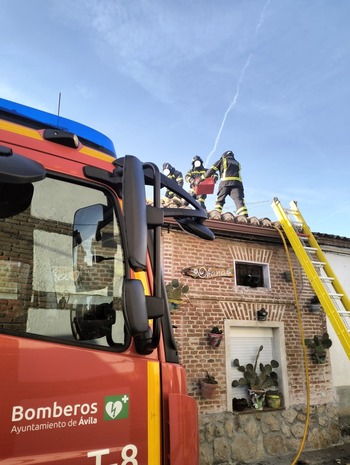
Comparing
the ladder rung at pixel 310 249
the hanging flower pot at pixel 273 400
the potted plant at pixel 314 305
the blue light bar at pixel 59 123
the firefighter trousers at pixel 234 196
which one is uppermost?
the firefighter trousers at pixel 234 196

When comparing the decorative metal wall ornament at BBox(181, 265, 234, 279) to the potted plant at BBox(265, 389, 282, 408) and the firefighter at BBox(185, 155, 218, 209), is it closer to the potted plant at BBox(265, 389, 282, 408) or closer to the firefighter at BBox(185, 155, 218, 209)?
the potted plant at BBox(265, 389, 282, 408)

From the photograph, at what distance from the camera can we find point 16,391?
1482 millimetres

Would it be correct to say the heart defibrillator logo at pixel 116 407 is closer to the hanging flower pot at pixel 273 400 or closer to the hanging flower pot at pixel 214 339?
the hanging flower pot at pixel 214 339

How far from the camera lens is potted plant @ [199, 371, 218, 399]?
6137 millimetres

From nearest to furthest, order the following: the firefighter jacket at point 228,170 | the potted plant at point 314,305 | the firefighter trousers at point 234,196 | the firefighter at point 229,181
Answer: the potted plant at point 314,305
the firefighter trousers at point 234,196
the firefighter at point 229,181
the firefighter jacket at point 228,170

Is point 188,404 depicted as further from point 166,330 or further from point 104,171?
point 104,171

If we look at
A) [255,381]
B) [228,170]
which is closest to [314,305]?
[255,381]

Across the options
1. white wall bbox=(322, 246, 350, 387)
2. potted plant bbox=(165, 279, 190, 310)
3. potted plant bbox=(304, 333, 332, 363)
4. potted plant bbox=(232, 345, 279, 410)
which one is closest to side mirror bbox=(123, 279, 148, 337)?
potted plant bbox=(165, 279, 190, 310)

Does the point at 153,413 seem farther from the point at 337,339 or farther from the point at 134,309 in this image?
the point at 337,339

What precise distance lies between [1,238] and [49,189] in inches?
13.8

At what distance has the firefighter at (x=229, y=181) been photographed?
31.0ft

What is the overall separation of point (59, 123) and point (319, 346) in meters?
6.89

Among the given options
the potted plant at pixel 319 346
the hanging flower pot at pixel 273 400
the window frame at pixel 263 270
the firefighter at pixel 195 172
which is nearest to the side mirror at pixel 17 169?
the window frame at pixel 263 270

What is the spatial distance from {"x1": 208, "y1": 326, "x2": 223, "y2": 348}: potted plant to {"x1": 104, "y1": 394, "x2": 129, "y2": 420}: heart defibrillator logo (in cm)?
497
